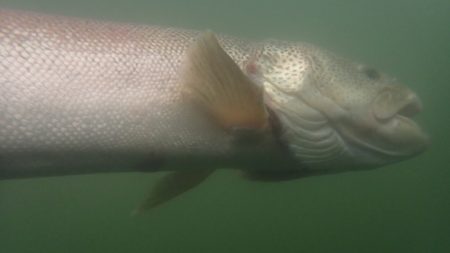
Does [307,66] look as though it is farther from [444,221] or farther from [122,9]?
[122,9]

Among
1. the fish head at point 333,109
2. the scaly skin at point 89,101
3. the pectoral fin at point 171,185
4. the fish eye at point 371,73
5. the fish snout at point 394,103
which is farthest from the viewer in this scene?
the pectoral fin at point 171,185

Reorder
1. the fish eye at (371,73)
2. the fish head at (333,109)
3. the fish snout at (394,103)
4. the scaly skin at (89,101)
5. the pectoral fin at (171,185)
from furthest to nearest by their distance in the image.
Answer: the pectoral fin at (171,185) → the fish eye at (371,73) → the fish snout at (394,103) → the fish head at (333,109) → the scaly skin at (89,101)

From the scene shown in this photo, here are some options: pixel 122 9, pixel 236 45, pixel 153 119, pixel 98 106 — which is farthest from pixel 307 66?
pixel 122 9

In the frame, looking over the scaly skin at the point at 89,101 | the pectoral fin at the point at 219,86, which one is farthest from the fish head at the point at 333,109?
the scaly skin at the point at 89,101

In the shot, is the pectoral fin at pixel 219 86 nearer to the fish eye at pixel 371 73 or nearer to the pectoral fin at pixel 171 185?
the pectoral fin at pixel 171 185

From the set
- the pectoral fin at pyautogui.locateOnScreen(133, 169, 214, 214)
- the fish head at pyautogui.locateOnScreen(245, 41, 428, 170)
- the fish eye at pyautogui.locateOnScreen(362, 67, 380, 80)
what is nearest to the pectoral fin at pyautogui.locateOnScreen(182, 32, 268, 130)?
the fish head at pyautogui.locateOnScreen(245, 41, 428, 170)

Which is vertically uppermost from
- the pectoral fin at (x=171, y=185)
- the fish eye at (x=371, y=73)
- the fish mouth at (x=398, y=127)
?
the fish eye at (x=371, y=73)

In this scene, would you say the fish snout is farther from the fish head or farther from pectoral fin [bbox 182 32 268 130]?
pectoral fin [bbox 182 32 268 130]

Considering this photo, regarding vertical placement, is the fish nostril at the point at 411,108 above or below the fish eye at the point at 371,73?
below
